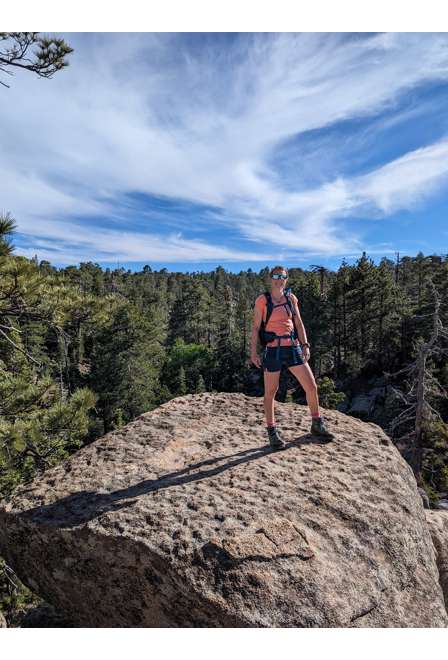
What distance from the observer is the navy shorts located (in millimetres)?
4812

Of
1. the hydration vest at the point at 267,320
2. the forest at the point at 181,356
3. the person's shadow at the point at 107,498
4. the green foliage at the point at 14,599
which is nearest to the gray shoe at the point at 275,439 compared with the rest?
the person's shadow at the point at 107,498

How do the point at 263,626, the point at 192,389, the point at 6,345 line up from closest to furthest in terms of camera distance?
the point at 263,626, the point at 6,345, the point at 192,389

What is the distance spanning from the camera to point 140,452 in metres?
5.12

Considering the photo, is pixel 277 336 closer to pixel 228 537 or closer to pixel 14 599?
pixel 228 537

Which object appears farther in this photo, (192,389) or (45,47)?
(192,389)

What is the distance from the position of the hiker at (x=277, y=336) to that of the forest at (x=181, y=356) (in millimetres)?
3537

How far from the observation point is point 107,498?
165 inches

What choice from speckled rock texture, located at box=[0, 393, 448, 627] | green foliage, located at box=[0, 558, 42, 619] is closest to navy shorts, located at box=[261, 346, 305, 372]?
speckled rock texture, located at box=[0, 393, 448, 627]

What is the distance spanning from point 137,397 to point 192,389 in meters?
13.5

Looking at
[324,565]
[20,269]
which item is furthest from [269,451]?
[20,269]

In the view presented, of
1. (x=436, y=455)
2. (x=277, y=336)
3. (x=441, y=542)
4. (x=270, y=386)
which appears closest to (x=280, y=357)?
(x=277, y=336)

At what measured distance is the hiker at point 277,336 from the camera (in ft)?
15.7

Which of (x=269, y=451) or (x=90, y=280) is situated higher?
(x=90, y=280)

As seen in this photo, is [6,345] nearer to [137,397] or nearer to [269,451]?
[269,451]
